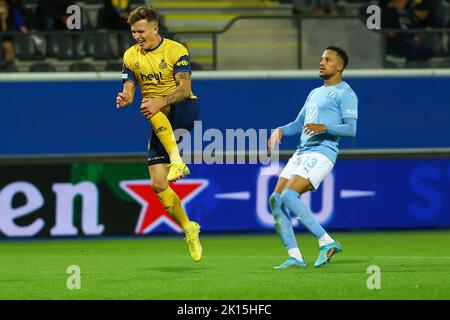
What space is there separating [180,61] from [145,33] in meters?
0.37

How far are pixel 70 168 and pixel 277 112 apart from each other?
9.70 feet

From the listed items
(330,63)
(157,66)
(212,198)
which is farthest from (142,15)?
(212,198)

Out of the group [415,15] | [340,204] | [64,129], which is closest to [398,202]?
[340,204]

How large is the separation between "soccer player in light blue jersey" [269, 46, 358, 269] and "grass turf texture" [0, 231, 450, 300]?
0.26 metres

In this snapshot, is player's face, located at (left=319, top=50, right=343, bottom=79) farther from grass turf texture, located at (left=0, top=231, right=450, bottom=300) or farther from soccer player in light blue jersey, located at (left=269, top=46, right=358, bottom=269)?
grass turf texture, located at (left=0, top=231, right=450, bottom=300)

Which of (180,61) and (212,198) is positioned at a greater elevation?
(180,61)

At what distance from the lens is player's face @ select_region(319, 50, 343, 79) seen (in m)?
10.5

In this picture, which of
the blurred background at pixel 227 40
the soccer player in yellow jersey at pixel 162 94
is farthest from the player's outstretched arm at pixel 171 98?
the blurred background at pixel 227 40

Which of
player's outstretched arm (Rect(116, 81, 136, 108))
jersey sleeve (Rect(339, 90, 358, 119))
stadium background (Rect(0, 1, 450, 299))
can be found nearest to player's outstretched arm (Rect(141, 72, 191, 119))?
player's outstretched arm (Rect(116, 81, 136, 108))

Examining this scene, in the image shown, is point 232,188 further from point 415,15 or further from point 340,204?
point 415,15

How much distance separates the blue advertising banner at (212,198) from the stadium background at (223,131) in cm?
1

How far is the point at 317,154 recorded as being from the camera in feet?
34.8

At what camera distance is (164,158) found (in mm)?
10586

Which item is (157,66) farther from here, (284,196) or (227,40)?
(227,40)
